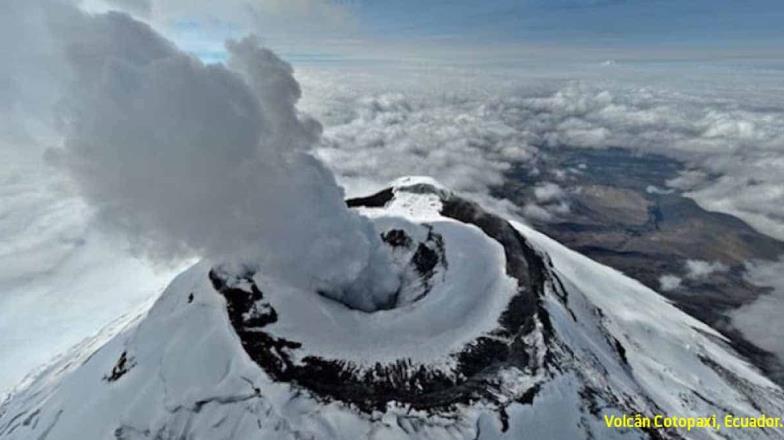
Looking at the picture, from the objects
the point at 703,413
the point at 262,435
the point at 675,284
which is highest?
the point at 262,435

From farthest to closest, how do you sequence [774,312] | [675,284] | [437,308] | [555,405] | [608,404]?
[675,284], [774,312], [437,308], [608,404], [555,405]

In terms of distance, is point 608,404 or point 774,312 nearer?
point 608,404

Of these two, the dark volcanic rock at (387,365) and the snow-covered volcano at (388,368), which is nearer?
the snow-covered volcano at (388,368)

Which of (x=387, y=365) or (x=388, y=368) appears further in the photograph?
(x=387, y=365)

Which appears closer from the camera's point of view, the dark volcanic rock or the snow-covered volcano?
the snow-covered volcano

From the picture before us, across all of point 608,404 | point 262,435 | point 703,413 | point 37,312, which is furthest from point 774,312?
point 37,312

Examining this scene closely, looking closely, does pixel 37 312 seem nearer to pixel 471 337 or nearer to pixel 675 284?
pixel 471 337

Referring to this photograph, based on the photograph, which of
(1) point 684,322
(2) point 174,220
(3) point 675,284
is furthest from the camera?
(3) point 675,284

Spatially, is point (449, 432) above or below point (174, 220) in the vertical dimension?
below
